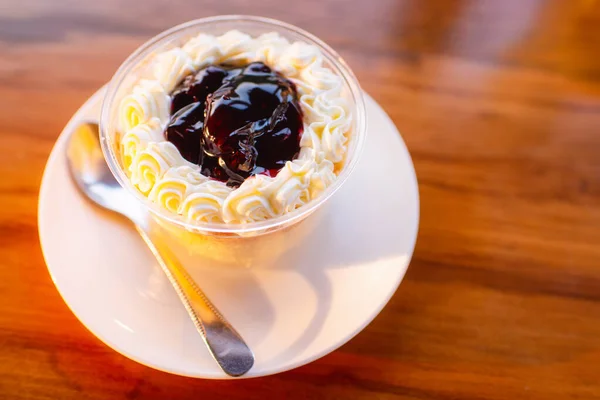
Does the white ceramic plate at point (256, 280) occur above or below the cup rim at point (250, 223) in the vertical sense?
below

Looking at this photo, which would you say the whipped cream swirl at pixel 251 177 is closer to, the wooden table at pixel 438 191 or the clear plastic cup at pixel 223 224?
the clear plastic cup at pixel 223 224

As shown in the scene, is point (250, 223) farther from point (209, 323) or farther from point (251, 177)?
point (209, 323)

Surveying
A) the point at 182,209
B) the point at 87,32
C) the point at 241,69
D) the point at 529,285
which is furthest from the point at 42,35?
the point at 529,285

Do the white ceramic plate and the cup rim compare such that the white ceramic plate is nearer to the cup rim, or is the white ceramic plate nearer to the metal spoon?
the metal spoon

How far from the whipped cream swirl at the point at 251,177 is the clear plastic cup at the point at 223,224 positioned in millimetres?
24

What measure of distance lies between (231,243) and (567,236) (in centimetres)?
102

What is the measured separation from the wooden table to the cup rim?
0.37 meters

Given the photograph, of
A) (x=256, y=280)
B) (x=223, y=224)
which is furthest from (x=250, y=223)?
(x=256, y=280)

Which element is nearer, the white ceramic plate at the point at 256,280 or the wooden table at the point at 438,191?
the white ceramic plate at the point at 256,280

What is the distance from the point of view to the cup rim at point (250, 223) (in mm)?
1265

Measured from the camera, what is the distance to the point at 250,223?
1274 millimetres

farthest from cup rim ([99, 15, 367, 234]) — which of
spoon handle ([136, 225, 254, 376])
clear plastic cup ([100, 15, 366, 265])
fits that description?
spoon handle ([136, 225, 254, 376])

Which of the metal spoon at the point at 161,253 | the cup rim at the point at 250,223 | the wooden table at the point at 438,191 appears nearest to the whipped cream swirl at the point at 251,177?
the cup rim at the point at 250,223

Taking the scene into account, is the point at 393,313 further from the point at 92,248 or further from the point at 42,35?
the point at 42,35
